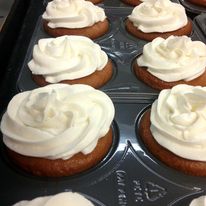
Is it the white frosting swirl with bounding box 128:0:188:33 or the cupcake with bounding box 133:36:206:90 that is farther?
the white frosting swirl with bounding box 128:0:188:33

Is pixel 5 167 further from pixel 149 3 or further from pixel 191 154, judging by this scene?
pixel 149 3

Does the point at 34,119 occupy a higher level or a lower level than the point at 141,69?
higher

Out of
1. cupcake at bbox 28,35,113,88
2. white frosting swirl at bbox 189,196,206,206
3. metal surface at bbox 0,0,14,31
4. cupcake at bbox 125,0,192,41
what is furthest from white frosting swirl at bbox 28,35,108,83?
white frosting swirl at bbox 189,196,206,206

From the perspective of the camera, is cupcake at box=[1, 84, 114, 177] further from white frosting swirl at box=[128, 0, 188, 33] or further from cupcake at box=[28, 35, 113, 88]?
white frosting swirl at box=[128, 0, 188, 33]

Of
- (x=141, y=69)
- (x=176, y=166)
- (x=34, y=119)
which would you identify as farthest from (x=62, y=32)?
(x=176, y=166)

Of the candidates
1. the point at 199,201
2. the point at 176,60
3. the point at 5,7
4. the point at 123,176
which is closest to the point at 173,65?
the point at 176,60

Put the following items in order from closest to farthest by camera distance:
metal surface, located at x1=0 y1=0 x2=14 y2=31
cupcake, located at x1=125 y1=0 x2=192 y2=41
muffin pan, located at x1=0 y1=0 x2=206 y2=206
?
1. muffin pan, located at x1=0 y1=0 x2=206 y2=206
2. cupcake, located at x1=125 y1=0 x2=192 y2=41
3. metal surface, located at x1=0 y1=0 x2=14 y2=31
